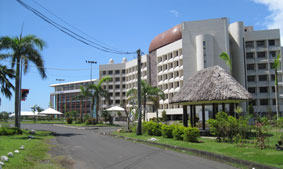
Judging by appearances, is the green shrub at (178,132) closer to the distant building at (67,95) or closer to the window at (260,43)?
the window at (260,43)

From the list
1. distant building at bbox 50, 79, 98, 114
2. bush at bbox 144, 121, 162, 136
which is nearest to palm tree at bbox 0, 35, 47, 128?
bush at bbox 144, 121, 162, 136

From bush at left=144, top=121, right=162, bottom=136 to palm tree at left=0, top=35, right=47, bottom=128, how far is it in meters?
10.8

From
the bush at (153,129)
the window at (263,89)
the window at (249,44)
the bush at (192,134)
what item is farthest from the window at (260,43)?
the bush at (192,134)

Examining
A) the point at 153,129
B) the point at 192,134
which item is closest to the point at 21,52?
the point at 153,129

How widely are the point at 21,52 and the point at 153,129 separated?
13186 mm

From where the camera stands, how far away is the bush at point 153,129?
2152 cm

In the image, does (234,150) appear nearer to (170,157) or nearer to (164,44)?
(170,157)

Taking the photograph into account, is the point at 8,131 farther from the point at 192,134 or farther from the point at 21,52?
the point at 192,134

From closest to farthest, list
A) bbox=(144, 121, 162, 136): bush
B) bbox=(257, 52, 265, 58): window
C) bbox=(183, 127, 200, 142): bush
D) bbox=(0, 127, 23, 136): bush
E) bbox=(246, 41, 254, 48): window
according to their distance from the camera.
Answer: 1. bbox=(183, 127, 200, 142): bush
2. bbox=(0, 127, 23, 136): bush
3. bbox=(144, 121, 162, 136): bush
4. bbox=(257, 52, 265, 58): window
5. bbox=(246, 41, 254, 48): window

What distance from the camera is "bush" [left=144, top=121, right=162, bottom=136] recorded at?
21516 millimetres

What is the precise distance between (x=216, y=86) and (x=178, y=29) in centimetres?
4339

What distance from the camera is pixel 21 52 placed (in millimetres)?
23781

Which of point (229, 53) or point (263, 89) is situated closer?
point (229, 53)

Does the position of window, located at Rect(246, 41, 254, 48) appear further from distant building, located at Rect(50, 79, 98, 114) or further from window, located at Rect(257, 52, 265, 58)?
distant building, located at Rect(50, 79, 98, 114)
